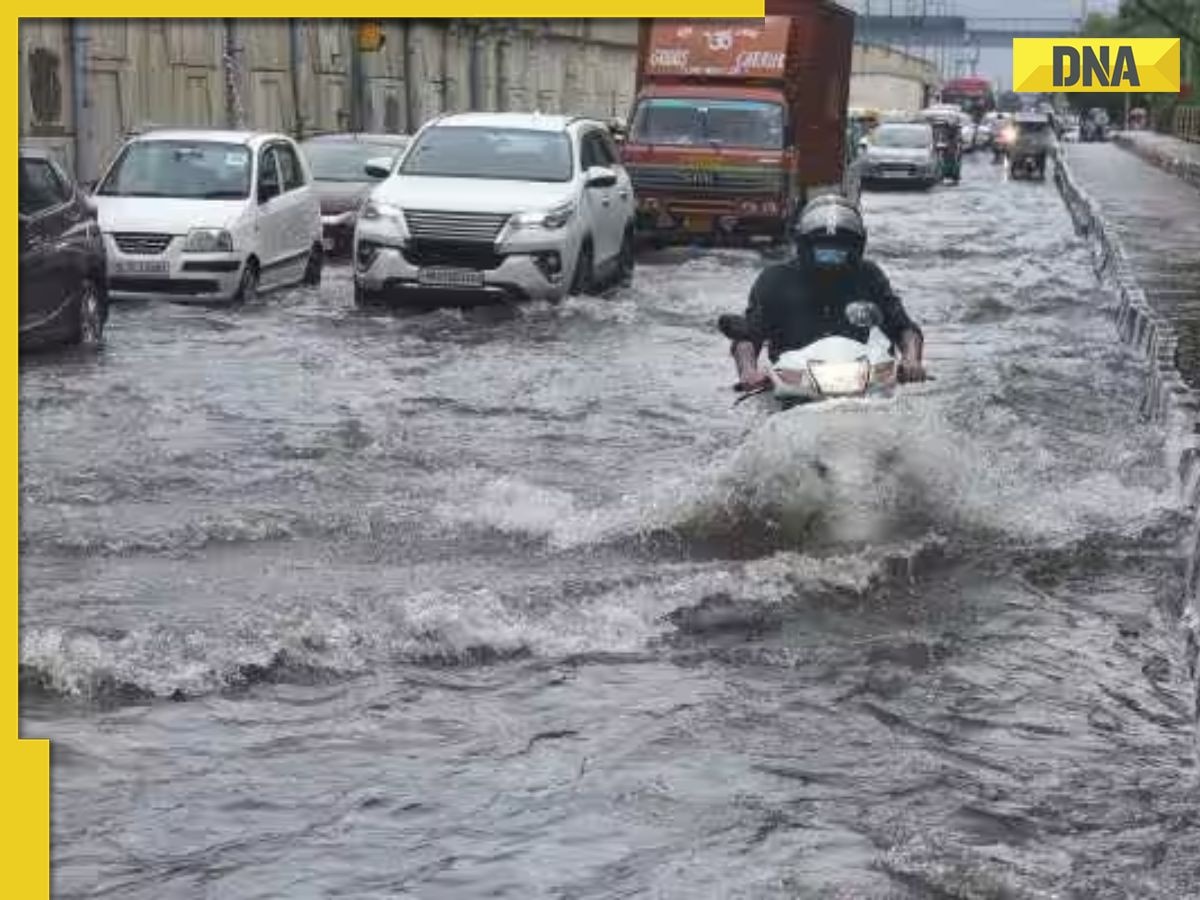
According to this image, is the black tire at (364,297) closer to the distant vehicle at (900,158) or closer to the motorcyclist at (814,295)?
the motorcyclist at (814,295)

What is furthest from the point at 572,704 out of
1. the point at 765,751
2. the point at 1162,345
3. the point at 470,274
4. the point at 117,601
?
the point at 470,274

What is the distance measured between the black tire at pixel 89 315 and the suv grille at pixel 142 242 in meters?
1.74

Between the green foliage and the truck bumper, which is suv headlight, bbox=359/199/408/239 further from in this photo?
the green foliage

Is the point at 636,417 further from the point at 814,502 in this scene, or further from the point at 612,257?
the point at 612,257

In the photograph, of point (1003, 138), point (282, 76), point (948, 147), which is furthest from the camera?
point (1003, 138)

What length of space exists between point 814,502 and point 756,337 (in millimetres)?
710

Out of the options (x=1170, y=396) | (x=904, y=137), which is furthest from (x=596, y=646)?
(x=904, y=137)

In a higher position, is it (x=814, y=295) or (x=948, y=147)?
(x=948, y=147)

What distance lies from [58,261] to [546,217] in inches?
Answer: 183

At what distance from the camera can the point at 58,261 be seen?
13.3 meters

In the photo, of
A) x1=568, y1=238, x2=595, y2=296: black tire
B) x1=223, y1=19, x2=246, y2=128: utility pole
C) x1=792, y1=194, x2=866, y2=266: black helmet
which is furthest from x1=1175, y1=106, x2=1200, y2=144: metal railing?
x1=792, y1=194, x2=866, y2=266: black helmet

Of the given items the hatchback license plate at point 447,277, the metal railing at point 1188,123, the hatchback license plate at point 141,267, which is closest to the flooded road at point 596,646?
the hatchback license plate at point 141,267

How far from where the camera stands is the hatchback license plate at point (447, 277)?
16.3m

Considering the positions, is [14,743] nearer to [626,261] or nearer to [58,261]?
[58,261]
